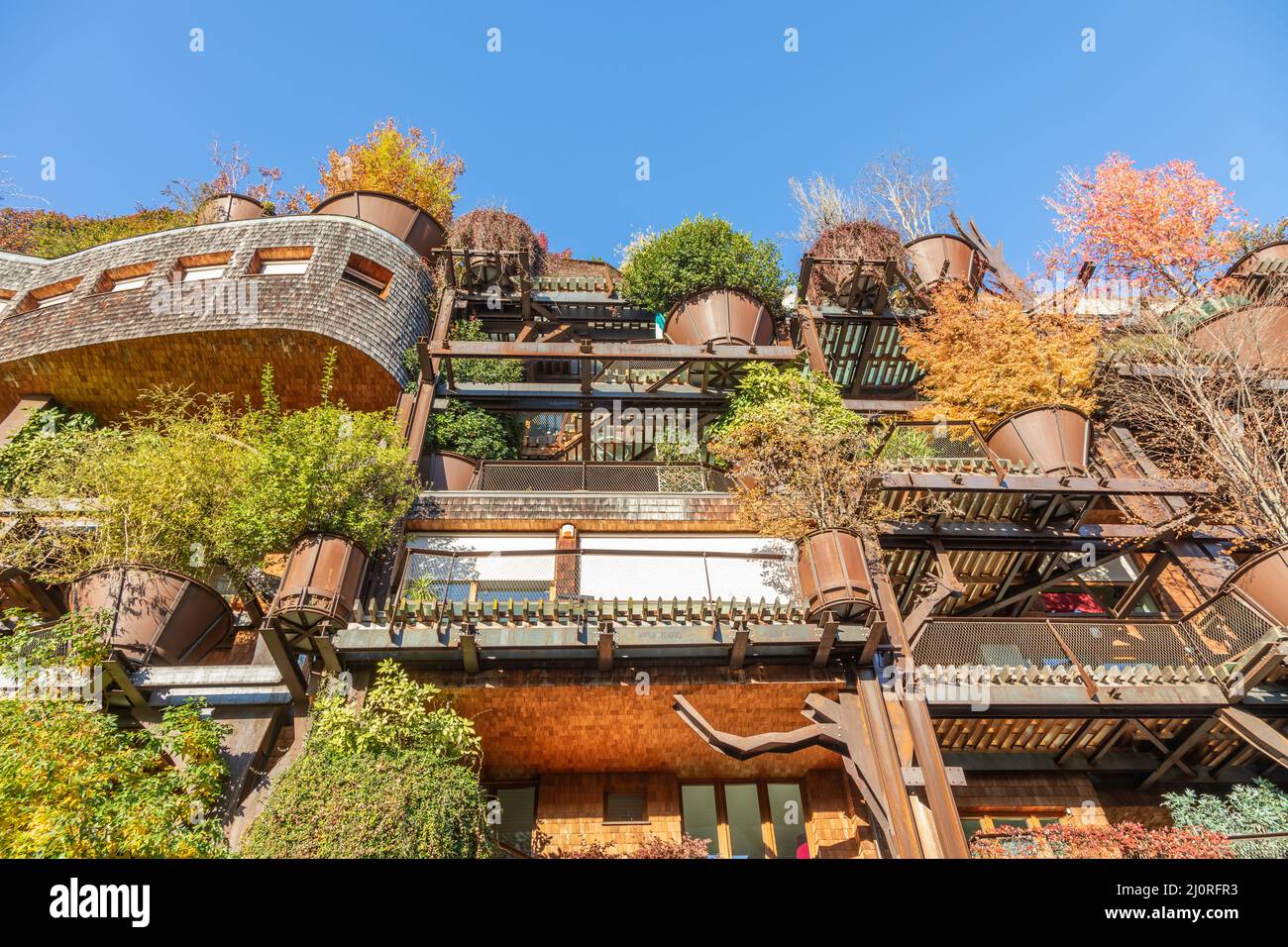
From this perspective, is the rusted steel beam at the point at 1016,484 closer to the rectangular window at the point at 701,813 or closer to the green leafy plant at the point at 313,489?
the rectangular window at the point at 701,813

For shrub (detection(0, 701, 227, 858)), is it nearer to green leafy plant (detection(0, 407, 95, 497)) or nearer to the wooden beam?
green leafy plant (detection(0, 407, 95, 497))

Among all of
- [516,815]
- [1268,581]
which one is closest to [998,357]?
[1268,581]

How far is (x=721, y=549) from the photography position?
37.7 feet

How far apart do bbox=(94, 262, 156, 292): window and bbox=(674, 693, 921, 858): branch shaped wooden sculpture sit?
15737mm

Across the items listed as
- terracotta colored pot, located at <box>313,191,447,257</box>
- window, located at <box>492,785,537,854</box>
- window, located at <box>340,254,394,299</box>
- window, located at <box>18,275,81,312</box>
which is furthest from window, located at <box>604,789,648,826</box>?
window, located at <box>18,275,81,312</box>

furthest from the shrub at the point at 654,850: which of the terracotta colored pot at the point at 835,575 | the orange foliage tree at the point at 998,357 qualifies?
the orange foliage tree at the point at 998,357

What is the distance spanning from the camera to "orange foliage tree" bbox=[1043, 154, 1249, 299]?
19.8 metres

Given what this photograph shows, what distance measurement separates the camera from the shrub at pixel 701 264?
55.9ft

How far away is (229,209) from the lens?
2034 centimetres

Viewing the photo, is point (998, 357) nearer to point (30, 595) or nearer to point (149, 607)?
point (149, 607)

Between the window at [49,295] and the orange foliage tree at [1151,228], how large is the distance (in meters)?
25.6

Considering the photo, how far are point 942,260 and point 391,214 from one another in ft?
46.3
